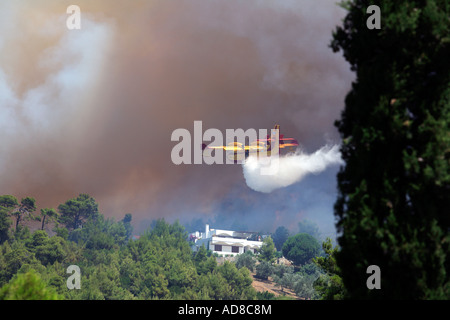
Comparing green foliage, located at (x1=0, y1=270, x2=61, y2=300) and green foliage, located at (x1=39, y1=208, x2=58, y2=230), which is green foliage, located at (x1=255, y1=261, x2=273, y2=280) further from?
green foliage, located at (x1=0, y1=270, x2=61, y2=300)

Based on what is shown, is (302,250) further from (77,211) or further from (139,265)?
(77,211)

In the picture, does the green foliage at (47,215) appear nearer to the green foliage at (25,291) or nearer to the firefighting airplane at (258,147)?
the firefighting airplane at (258,147)

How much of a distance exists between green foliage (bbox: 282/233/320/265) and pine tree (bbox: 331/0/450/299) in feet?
447

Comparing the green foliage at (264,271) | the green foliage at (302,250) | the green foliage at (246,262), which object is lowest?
the green foliage at (264,271)

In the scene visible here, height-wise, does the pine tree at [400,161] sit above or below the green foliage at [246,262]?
above

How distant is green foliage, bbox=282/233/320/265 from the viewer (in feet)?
486

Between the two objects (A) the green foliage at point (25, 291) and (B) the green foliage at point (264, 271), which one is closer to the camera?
(A) the green foliage at point (25, 291)

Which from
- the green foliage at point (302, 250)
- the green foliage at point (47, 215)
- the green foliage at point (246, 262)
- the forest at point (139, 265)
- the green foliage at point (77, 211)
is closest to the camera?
the forest at point (139, 265)

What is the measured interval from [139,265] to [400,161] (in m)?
104

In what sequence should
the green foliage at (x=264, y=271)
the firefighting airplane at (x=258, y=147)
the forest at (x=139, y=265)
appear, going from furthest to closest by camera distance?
the green foliage at (x=264, y=271), the forest at (x=139, y=265), the firefighting airplane at (x=258, y=147)

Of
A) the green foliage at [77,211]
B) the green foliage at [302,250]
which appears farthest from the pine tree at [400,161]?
the green foliage at [77,211]

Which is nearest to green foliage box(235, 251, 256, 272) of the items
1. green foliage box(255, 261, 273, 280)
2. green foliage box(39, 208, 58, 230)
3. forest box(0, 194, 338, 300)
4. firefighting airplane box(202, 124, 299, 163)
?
forest box(0, 194, 338, 300)

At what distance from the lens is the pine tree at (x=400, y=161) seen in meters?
12.9

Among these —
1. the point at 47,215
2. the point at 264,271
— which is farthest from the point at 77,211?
the point at 264,271
